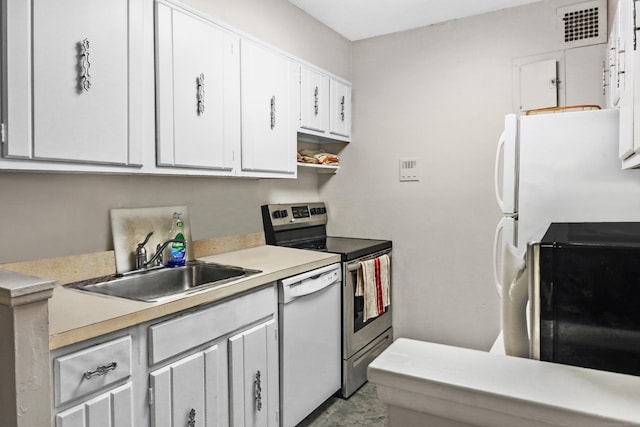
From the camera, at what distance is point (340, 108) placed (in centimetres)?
331

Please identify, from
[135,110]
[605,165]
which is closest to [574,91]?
[605,165]

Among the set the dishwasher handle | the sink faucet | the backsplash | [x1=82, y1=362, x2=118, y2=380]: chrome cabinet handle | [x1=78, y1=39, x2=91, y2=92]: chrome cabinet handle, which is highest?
[x1=78, y1=39, x2=91, y2=92]: chrome cabinet handle

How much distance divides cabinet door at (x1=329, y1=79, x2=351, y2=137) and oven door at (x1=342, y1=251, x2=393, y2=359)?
1.03 m

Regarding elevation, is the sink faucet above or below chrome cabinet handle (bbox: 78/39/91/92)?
below

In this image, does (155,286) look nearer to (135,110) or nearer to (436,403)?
(135,110)

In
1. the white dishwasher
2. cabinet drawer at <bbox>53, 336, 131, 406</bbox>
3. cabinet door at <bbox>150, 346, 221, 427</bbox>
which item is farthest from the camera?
the white dishwasher

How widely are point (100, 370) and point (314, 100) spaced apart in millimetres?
2185

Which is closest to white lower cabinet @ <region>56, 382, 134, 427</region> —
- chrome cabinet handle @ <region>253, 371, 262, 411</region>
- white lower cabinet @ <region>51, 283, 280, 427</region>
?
white lower cabinet @ <region>51, 283, 280, 427</region>

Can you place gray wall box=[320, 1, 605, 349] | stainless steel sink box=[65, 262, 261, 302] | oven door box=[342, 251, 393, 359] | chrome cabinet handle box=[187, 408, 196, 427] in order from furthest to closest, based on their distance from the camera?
gray wall box=[320, 1, 605, 349] → oven door box=[342, 251, 393, 359] → stainless steel sink box=[65, 262, 261, 302] → chrome cabinet handle box=[187, 408, 196, 427]

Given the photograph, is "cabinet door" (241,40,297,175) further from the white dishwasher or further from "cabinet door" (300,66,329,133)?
the white dishwasher

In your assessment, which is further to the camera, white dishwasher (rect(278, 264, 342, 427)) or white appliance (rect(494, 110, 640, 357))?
white dishwasher (rect(278, 264, 342, 427))

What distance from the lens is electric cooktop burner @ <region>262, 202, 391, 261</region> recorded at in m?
2.93

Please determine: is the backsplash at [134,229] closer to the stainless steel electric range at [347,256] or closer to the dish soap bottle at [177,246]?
the dish soap bottle at [177,246]

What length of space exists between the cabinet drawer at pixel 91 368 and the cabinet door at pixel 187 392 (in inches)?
6.1
